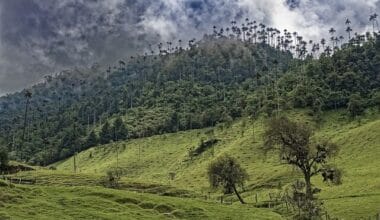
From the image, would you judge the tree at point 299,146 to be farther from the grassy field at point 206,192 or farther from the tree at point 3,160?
the tree at point 3,160

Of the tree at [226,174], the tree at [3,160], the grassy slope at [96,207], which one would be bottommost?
the grassy slope at [96,207]

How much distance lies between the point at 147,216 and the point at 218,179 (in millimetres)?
51217

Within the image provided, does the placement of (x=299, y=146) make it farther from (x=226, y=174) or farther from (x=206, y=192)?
(x=206, y=192)

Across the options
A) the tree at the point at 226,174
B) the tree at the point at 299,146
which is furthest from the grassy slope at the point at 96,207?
the tree at the point at 226,174

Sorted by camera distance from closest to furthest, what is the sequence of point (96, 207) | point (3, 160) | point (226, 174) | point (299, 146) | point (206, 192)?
1. point (96, 207)
2. point (299, 146)
3. point (226, 174)
4. point (206, 192)
5. point (3, 160)

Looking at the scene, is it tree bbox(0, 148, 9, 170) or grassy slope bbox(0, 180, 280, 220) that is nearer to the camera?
grassy slope bbox(0, 180, 280, 220)

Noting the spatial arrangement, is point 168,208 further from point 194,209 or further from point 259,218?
point 259,218

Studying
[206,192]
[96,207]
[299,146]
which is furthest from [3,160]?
[299,146]

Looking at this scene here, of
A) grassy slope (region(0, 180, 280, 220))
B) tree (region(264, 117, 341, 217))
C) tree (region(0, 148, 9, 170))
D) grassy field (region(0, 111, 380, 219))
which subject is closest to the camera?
grassy slope (region(0, 180, 280, 220))

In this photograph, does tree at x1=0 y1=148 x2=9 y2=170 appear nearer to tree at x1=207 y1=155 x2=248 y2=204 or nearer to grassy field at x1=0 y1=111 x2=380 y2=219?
grassy field at x1=0 y1=111 x2=380 y2=219

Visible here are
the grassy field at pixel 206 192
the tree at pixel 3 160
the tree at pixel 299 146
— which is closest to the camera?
the grassy field at pixel 206 192

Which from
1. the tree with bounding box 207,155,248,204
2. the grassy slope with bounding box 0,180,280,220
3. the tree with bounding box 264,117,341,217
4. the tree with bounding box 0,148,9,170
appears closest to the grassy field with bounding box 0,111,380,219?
the grassy slope with bounding box 0,180,280,220

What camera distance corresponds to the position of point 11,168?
16412 centimetres

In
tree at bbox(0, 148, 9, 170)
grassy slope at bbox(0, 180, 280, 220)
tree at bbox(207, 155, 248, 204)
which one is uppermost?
tree at bbox(0, 148, 9, 170)
